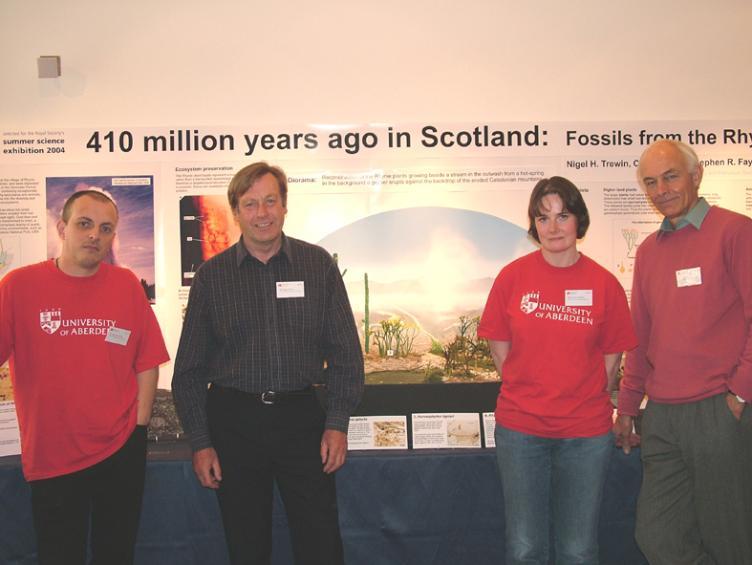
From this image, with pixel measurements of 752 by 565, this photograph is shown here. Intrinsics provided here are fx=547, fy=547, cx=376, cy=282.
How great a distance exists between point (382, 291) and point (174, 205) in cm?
119

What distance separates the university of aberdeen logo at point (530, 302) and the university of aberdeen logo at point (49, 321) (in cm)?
159

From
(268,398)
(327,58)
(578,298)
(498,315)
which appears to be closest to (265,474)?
(268,398)

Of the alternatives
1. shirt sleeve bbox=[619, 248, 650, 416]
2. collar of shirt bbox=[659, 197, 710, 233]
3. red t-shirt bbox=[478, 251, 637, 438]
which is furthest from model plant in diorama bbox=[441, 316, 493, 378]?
collar of shirt bbox=[659, 197, 710, 233]

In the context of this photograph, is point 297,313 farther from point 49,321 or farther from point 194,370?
point 49,321

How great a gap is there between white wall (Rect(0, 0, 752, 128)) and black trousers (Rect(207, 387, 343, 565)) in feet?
5.47

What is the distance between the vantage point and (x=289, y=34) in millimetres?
2902

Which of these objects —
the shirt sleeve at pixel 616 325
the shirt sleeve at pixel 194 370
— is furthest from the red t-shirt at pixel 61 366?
the shirt sleeve at pixel 616 325

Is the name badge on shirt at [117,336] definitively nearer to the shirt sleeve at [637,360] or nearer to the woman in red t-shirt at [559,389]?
the woman in red t-shirt at [559,389]

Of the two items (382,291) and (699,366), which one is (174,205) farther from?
(699,366)

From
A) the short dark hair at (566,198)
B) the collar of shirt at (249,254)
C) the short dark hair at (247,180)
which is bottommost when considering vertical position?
the collar of shirt at (249,254)

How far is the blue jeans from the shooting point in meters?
1.82

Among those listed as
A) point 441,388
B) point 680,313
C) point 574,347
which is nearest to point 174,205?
point 441,388

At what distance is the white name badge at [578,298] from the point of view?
6.04 ft

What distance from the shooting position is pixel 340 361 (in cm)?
198
